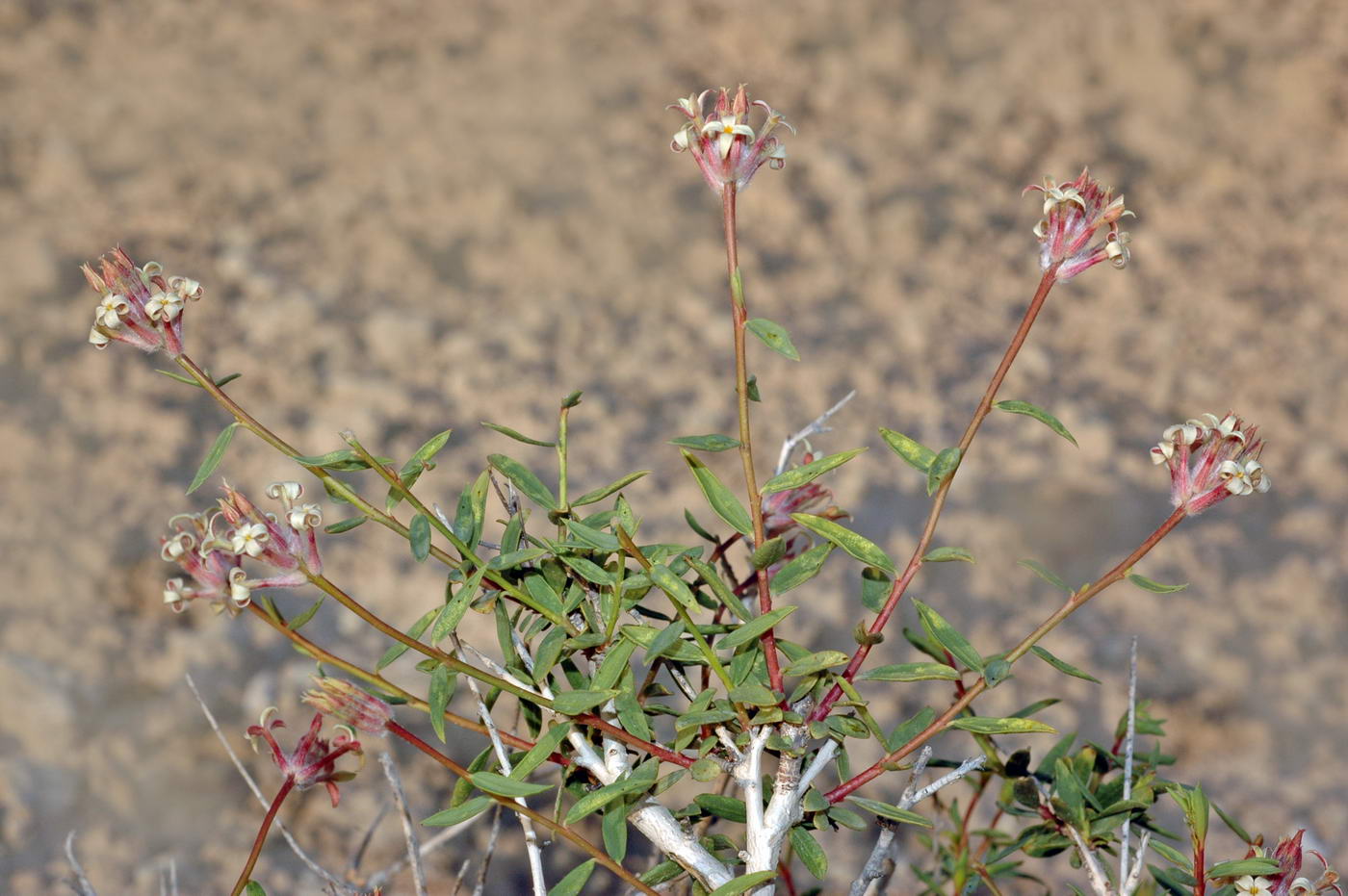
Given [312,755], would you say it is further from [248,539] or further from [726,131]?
[726,131]

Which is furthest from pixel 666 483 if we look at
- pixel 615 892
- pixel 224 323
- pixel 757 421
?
pixel 224 323

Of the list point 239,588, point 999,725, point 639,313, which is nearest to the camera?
point 239,588

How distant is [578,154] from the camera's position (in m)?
3.16

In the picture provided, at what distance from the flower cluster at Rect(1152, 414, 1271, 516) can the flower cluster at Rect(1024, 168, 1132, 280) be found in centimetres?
11

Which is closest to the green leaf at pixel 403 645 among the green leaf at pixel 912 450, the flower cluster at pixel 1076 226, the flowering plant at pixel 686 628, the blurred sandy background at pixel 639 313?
the flowering plant at pixel 686 628

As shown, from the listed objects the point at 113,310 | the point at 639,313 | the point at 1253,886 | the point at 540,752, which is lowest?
the point at 1253,886

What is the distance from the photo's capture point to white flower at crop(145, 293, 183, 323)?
2.50 feet

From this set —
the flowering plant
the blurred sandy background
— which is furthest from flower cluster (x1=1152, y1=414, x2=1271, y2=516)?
the blurred sandy background

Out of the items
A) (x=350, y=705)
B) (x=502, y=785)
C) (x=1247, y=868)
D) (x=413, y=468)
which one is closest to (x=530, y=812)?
(x=502, y=785)

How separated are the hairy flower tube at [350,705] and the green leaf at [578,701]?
4.2 inches

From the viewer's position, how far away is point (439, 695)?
79 centimetres

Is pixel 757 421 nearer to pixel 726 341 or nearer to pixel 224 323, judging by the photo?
pixel 726 341

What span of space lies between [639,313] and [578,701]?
217 cm

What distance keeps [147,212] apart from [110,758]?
138 centimetres
